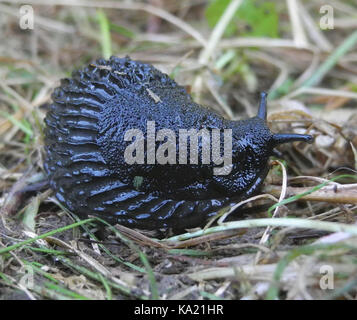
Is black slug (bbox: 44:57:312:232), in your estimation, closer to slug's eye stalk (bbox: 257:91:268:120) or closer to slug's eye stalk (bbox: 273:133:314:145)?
slug's eye stalk (bbox: 273:133:314:145)

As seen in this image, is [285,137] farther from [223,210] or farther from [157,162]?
[157,162]

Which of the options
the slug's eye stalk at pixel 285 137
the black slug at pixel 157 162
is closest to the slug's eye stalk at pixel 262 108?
the black slug at pixel 157 162

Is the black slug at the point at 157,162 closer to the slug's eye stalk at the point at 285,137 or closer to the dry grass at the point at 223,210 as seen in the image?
the slug's eye stalk at the point at 285,137

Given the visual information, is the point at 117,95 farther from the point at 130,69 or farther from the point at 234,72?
the point at 234,72

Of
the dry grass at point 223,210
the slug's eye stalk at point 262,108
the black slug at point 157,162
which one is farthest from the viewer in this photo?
the slug's eye stalk at point 262,108

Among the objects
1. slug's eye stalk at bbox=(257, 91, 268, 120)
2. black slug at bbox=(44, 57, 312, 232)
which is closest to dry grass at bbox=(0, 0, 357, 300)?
black slug at bbox=(44, 57, 312, 232)

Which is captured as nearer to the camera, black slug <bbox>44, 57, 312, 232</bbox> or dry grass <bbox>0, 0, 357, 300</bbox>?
dry grass <bbox>0, 0, 357, 300</bbox>
